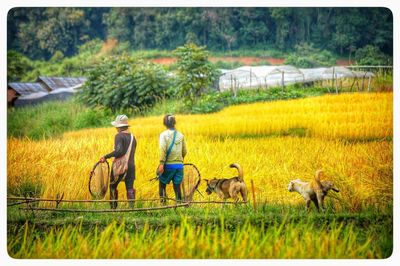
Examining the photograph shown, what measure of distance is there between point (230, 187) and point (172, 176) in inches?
27.8

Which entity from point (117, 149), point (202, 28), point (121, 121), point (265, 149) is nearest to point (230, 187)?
point (265, 149)

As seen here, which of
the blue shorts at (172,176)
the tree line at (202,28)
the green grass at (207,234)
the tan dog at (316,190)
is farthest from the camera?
the tree line at (202,28)

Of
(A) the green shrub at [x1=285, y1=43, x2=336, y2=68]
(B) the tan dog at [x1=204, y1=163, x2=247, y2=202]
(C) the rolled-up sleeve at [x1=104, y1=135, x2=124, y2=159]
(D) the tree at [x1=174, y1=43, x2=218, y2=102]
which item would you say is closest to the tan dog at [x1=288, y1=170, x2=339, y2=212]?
(B) the tan dog at [x1=204, y1=163, x2=247, y2=202]

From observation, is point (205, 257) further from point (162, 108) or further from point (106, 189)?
point (162, 108)

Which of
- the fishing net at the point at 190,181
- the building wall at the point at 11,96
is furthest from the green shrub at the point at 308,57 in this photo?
the building wall at the point at 11,96

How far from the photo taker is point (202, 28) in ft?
28.1

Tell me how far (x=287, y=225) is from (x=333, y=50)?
2.52 m

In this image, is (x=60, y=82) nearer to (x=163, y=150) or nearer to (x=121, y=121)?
(x=121, y=121)

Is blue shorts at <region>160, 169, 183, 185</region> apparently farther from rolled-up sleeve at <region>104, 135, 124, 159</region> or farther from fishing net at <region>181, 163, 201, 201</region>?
rolled-up sleeve at <region>104, 135, 124, 159</region>

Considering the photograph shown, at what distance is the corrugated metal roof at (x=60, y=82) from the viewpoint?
8.79 m

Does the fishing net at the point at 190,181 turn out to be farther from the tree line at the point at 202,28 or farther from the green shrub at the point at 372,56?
the green shrub at the point at 372,56

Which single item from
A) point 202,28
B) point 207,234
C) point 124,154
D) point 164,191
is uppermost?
point 202,28

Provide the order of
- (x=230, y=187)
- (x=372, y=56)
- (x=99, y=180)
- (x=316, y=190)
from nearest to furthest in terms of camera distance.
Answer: (x=316, y=190) → (x=230, y=187) → (x=99, y=180) → (x=372, y=56)

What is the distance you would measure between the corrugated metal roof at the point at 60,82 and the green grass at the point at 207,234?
1.92 m
